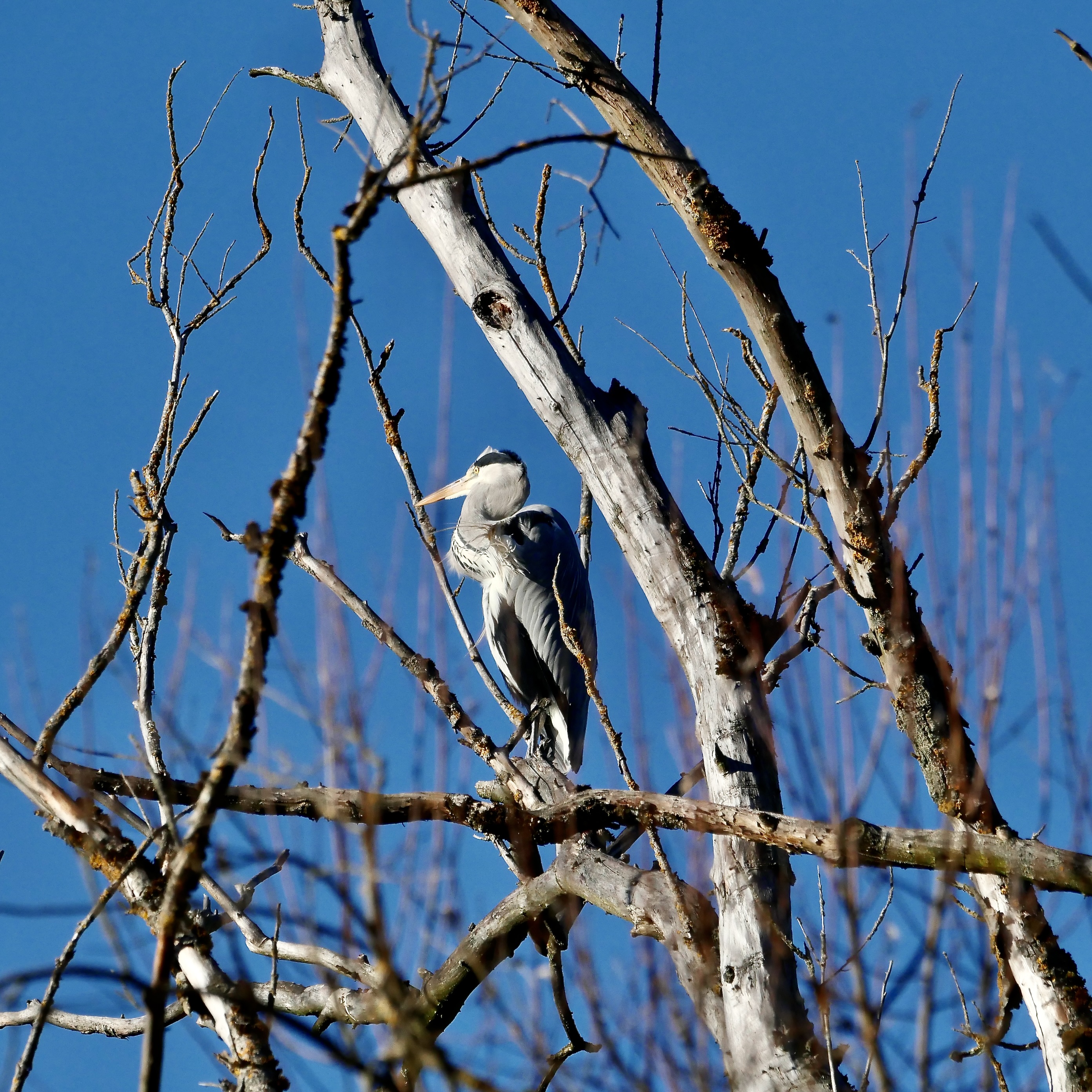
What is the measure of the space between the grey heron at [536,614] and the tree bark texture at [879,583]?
4064mm

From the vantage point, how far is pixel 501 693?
4.55m

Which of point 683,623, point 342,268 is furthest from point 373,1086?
point 683,623

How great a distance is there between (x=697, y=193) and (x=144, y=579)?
6.43 feet

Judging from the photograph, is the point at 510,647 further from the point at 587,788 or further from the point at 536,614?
the point at 587,788

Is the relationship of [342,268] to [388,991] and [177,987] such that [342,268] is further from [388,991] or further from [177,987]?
[177,987]

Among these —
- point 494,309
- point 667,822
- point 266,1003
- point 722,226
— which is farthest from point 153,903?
point 722,226

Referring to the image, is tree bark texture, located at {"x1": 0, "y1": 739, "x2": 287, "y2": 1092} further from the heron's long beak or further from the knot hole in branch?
the heron's long beak

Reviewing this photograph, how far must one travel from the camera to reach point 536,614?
731 cm

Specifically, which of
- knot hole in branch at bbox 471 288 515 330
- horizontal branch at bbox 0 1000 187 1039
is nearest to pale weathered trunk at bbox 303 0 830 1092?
knot hole in branch at bbox 471 288 515 330

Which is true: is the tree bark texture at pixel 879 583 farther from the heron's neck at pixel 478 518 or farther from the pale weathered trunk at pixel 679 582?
the heron's neck at pixel 478 518

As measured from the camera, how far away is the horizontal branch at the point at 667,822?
6.97 ft

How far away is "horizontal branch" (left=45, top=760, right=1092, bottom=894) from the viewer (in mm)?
2125

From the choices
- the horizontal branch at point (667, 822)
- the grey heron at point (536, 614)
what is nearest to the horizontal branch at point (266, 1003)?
the horizontal branch at point (667, 822)

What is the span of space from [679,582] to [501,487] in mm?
4597
